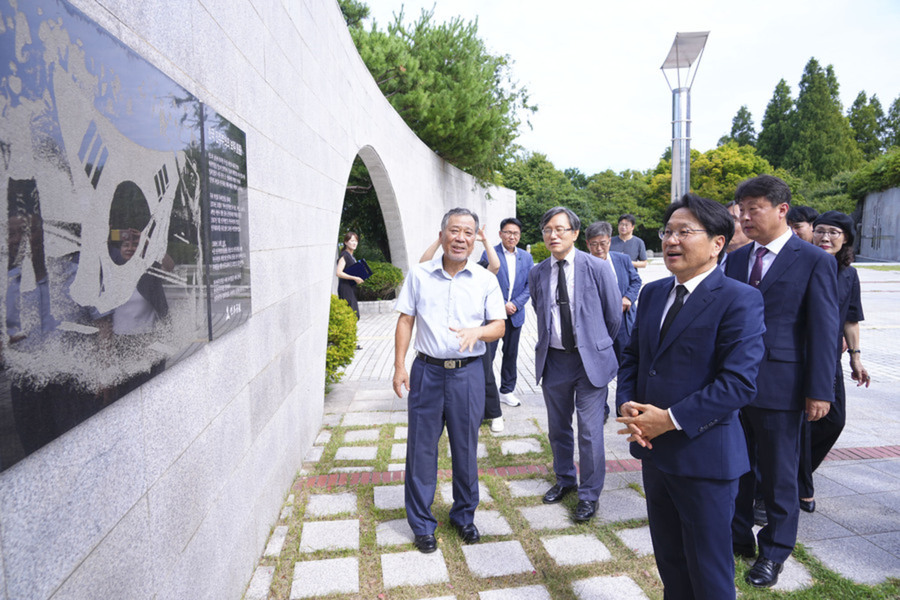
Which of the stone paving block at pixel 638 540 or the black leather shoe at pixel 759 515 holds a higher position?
the black leather shoe at pixel 759 515

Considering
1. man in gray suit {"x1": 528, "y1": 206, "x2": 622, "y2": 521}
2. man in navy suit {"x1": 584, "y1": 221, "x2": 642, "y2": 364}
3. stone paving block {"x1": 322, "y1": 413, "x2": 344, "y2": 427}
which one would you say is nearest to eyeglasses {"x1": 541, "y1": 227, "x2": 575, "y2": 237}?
man in gray suit {"x1": 528, "y1": 206, "x2": 622, "y2": 521}

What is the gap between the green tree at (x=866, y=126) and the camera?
49.3 m

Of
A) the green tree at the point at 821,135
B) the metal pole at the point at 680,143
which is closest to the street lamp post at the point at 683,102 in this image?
the metal pole at the point at 680,143

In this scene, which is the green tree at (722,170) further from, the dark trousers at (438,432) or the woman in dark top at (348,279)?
the dark trousers at (438,432)

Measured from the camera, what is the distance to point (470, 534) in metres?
3.36

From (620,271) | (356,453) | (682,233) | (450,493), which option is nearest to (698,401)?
(682,233)

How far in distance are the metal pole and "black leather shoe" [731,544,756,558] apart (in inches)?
258

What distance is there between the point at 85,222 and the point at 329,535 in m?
2.58

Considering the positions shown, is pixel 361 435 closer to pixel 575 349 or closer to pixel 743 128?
pixel 575 349

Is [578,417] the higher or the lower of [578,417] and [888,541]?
the higher

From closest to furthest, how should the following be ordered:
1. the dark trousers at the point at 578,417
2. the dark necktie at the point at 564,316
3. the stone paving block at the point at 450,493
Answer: the dark trousers at the point at 578,417, the dark necktie at the point at 564,316, the stone paving block at the point at 450,493

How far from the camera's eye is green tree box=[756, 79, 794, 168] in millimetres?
49500

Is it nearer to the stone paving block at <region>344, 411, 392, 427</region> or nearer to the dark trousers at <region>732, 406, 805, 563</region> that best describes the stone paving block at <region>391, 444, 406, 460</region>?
the stone paving block at <region>344, 411, 392, 427</region>

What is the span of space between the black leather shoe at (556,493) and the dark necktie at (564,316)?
978 mm
